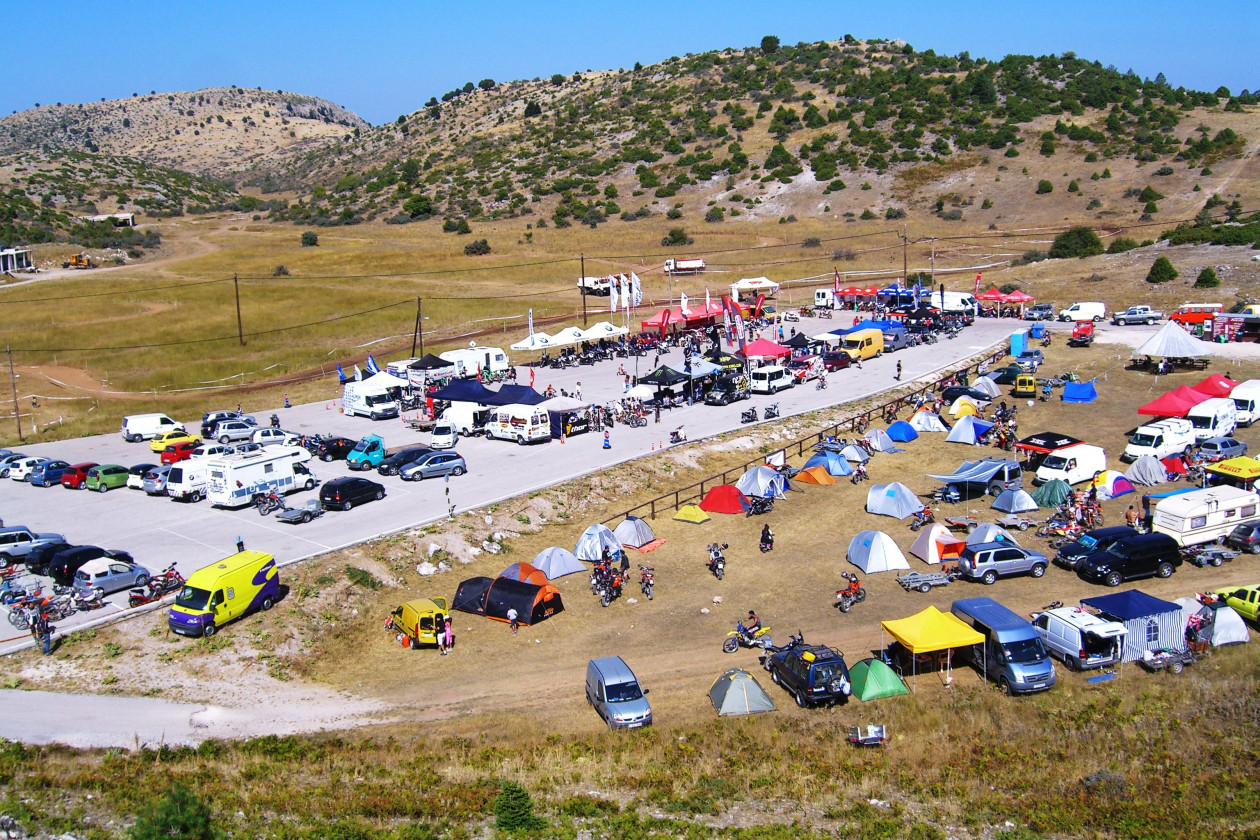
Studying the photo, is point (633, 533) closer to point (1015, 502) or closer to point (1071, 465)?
point (1015, 502)

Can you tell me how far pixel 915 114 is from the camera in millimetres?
119750

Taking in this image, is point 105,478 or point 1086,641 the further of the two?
point 105,478

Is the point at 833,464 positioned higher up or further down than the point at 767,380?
further down

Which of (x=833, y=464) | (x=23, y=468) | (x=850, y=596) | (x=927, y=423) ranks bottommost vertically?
(x=850, y=596)

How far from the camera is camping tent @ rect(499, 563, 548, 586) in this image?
→ 25405mm

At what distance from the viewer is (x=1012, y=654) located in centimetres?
1969

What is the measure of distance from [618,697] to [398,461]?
61.6 feet

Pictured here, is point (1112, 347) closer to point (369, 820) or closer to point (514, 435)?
point (514, 435)

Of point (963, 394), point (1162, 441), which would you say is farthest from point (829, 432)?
point (1162, 441)

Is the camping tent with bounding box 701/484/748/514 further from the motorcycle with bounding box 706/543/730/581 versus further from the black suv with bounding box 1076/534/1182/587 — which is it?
the black suv with bounding box 1076/534/1182/587

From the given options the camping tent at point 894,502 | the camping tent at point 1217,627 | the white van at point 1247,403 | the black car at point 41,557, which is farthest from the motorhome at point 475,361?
the camping tent at point 1217,627

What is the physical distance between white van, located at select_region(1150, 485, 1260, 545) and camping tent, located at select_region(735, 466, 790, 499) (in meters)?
11.8

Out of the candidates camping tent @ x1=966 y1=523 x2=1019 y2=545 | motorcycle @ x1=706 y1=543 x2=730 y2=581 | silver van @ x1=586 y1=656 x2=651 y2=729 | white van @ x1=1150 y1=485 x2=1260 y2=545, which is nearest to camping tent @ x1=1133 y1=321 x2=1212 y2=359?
white van @ x1=1150 y1=485 x2=1260 y2=545

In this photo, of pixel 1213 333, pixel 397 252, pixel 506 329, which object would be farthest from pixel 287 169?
pixel 1213 333
